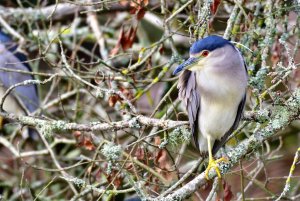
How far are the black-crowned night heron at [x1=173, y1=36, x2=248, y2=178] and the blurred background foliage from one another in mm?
81

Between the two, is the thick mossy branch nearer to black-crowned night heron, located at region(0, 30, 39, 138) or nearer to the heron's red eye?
the heron's red eye

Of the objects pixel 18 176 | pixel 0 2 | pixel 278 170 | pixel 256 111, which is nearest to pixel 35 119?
pixel 256 111

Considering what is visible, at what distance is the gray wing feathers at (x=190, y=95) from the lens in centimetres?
288

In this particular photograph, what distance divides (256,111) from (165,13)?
927 millimetres

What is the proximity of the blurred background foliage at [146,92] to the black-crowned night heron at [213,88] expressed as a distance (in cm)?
8

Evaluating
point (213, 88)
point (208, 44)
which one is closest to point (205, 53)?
point (208, 44)

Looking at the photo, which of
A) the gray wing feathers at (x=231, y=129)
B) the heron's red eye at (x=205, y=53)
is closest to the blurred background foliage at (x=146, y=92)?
the gray wing feathers at (x=231, y=129)

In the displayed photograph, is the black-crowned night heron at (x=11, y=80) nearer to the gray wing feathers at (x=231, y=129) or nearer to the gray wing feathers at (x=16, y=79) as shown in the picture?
the gray wing feathers at (x=16, y=79)

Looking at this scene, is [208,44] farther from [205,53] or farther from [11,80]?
[11,80]

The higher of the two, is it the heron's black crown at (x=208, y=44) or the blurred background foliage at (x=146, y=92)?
the heron's black crown at (x=208, y=44)

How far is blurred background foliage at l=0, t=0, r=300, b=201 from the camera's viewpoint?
→ 110 inches

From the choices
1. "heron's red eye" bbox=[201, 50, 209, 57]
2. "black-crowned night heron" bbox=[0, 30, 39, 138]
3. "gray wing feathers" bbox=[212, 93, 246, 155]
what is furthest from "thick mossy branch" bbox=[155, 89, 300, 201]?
"black-crowned night heron" bbox=[0, 30, 39, 138]

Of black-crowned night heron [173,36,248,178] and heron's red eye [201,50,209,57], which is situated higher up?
heron's red eye [201,50,209,57]

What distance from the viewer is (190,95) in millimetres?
2883
